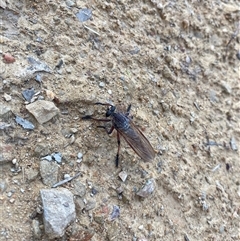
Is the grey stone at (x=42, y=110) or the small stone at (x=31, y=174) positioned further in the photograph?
the grey stone at (x=42, y=110)

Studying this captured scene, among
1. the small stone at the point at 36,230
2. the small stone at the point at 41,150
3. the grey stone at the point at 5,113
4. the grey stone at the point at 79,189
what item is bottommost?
the small stone at the point at 36,230

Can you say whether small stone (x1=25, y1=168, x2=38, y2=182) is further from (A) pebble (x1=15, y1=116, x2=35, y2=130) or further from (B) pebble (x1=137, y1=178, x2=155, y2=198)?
(B) pebble (x1=137, y1=178, x2=155, y2=198)

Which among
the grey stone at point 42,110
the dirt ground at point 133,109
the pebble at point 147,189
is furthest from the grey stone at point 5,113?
the pebble at point 147,189

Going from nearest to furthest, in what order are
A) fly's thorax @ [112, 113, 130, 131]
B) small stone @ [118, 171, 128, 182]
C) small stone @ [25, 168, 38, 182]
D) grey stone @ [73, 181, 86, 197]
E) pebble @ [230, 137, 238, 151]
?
1. small stone @ [25, 168, 38, 182]
2. grey stone @ [73, 181, 86, 197]
3. small stone @ [118, 171, 128, 182]
4. fly's thorax @ [112, 113, 130, 131]
5. pebble @ [230, 137, 238, 151]

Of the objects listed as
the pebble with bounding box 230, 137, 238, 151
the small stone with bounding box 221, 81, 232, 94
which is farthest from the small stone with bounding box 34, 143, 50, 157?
the small stone with bounding box 221, 81, 232, 94

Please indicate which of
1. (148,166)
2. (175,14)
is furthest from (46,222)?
(175,14)

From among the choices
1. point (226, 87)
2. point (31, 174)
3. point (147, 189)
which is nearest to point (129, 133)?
point (147, 189)

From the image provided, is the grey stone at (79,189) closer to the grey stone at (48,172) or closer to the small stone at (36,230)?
the grey stone at (48,172)

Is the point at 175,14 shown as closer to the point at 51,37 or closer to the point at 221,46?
the point at 221,46
